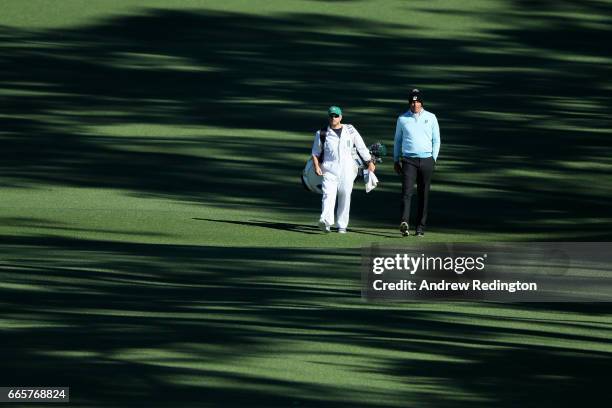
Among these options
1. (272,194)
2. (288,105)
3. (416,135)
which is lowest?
(416,135)

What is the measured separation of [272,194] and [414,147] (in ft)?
15.7

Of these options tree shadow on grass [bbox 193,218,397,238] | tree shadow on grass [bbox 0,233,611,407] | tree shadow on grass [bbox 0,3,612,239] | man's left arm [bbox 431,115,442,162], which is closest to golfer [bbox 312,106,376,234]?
tree shadow on grass [bbox 193,218,397,238]

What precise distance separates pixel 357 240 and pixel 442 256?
4130 mm

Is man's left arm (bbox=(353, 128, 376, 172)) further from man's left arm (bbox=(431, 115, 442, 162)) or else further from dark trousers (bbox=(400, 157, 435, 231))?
man's left arm (bbox=(431, 115, 442, 162))

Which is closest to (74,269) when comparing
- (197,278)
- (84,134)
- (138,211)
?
(197,278)

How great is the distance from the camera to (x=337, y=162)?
20.1 m

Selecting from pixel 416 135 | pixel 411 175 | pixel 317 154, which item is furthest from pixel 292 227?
pixel 416 135

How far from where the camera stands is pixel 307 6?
123 feet

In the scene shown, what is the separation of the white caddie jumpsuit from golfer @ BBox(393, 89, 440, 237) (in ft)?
1.60

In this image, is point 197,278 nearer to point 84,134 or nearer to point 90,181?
point 90,181

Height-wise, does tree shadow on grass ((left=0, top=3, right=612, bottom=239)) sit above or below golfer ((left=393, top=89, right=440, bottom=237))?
above

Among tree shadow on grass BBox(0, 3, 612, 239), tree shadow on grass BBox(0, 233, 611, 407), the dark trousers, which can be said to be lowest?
tree shadow on grass BBox(0, 233, 611, 407)

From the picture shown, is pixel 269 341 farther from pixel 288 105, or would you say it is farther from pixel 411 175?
pixel 288 105

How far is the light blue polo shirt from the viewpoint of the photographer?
19750 millimetres
